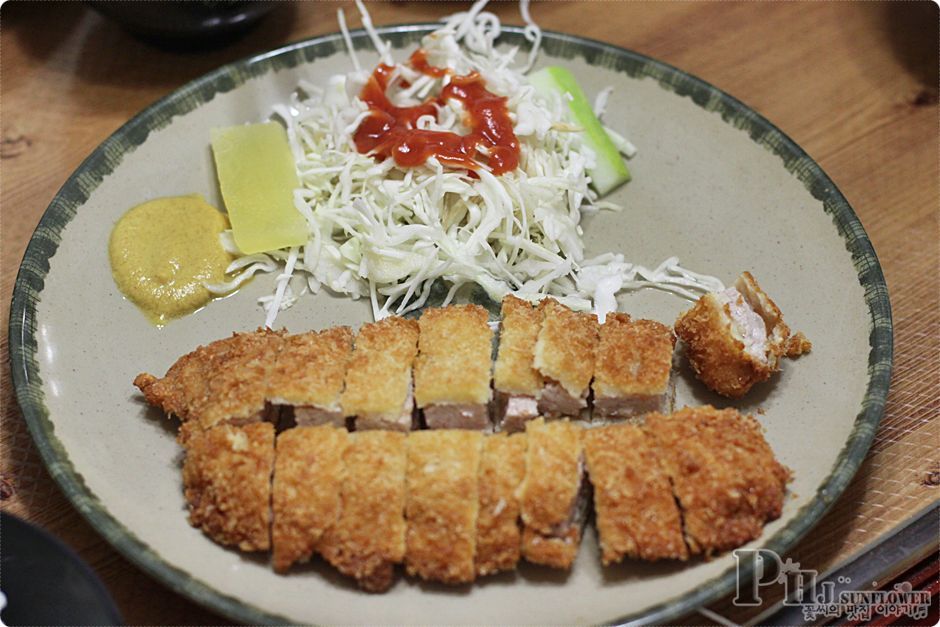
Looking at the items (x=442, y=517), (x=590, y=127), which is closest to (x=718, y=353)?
(x=442, y=517)

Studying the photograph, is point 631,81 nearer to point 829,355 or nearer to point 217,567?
point 829,355

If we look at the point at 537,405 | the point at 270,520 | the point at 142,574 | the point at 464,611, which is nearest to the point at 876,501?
the point at 537,405

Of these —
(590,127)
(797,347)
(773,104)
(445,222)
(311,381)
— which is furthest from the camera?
(773,104)

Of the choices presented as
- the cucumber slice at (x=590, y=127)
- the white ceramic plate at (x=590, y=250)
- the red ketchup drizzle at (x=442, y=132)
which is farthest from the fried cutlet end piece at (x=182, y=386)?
the cucumber slice at (x=590, y=127)

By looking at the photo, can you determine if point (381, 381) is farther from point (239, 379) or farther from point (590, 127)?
point (590, 127)

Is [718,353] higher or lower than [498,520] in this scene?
higher

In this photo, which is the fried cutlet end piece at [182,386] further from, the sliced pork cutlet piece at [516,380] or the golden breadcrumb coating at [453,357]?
the sliced pork cutlet piece at [516,380]
